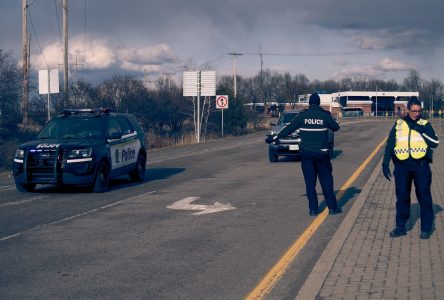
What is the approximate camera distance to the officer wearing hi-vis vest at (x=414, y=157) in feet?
27.2

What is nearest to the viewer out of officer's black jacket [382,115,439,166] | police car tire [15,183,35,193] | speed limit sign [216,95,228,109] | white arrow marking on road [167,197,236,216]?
officer's black jacket [382,115,439,166]

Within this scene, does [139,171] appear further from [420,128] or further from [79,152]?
[420,128]

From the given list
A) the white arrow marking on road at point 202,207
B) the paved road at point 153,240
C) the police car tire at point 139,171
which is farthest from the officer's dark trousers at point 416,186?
the police car tire at point 139,171

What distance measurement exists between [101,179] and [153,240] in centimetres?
576

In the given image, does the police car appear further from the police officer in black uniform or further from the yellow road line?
the yellow road line

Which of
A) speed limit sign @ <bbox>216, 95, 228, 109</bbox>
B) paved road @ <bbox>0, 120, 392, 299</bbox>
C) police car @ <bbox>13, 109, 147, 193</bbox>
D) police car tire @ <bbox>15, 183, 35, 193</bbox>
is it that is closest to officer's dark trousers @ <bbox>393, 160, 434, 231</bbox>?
paved road @ <bbox>0, 120, 392, 299</bbox>

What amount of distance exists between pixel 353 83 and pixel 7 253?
15665cm

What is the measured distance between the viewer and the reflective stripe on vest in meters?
8.27

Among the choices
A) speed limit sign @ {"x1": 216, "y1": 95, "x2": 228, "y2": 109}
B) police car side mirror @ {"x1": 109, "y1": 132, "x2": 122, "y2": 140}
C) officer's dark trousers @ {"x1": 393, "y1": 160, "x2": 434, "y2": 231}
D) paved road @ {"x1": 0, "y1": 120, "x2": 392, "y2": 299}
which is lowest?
paved road @ {"x1": 0, "y1": 120, "x2": 392, "y2": 299}

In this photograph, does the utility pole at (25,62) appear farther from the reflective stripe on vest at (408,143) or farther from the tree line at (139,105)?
the reflective stripe on vest at (408,143)

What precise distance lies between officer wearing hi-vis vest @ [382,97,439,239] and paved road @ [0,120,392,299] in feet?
4.29

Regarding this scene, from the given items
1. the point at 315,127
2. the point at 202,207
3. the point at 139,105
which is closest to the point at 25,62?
the point at 139,105

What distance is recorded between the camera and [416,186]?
8422mm

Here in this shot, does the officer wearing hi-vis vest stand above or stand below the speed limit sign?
below
